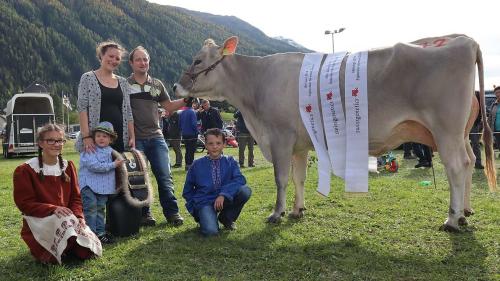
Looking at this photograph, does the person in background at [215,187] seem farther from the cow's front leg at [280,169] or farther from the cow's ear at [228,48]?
the cow's ear at [228,48]

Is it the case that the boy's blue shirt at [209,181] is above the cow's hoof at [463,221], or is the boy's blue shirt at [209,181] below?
above

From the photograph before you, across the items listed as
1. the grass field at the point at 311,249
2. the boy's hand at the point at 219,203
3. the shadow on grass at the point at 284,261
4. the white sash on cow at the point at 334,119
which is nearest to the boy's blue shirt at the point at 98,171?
the grass field at the point at 311,249

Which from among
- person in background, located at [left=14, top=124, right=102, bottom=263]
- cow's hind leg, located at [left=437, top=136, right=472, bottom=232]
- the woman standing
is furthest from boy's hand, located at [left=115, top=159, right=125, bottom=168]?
cow's hind leg, located at [left=437, top=136, right=472, bottom=232]

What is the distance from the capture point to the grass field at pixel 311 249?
3.76 m

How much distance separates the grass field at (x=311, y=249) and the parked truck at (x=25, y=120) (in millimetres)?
16199

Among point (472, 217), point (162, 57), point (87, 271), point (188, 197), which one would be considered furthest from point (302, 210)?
point (162, 57)

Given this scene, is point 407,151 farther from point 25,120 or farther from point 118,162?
point 25,120

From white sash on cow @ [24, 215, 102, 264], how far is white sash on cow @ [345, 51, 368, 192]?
8.67ft

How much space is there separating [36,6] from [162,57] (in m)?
39.0

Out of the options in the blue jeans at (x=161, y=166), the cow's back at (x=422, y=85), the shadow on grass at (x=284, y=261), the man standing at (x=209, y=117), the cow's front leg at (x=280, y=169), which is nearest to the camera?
the shadow on grass at (x=284, y=261)

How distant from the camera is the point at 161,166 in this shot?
5.59 m

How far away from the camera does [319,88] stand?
5.16m

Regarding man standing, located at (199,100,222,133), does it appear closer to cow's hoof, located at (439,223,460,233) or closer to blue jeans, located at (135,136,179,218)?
blue jeans, located at (135,136,179,218)

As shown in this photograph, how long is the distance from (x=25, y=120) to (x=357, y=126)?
66.8 ft
